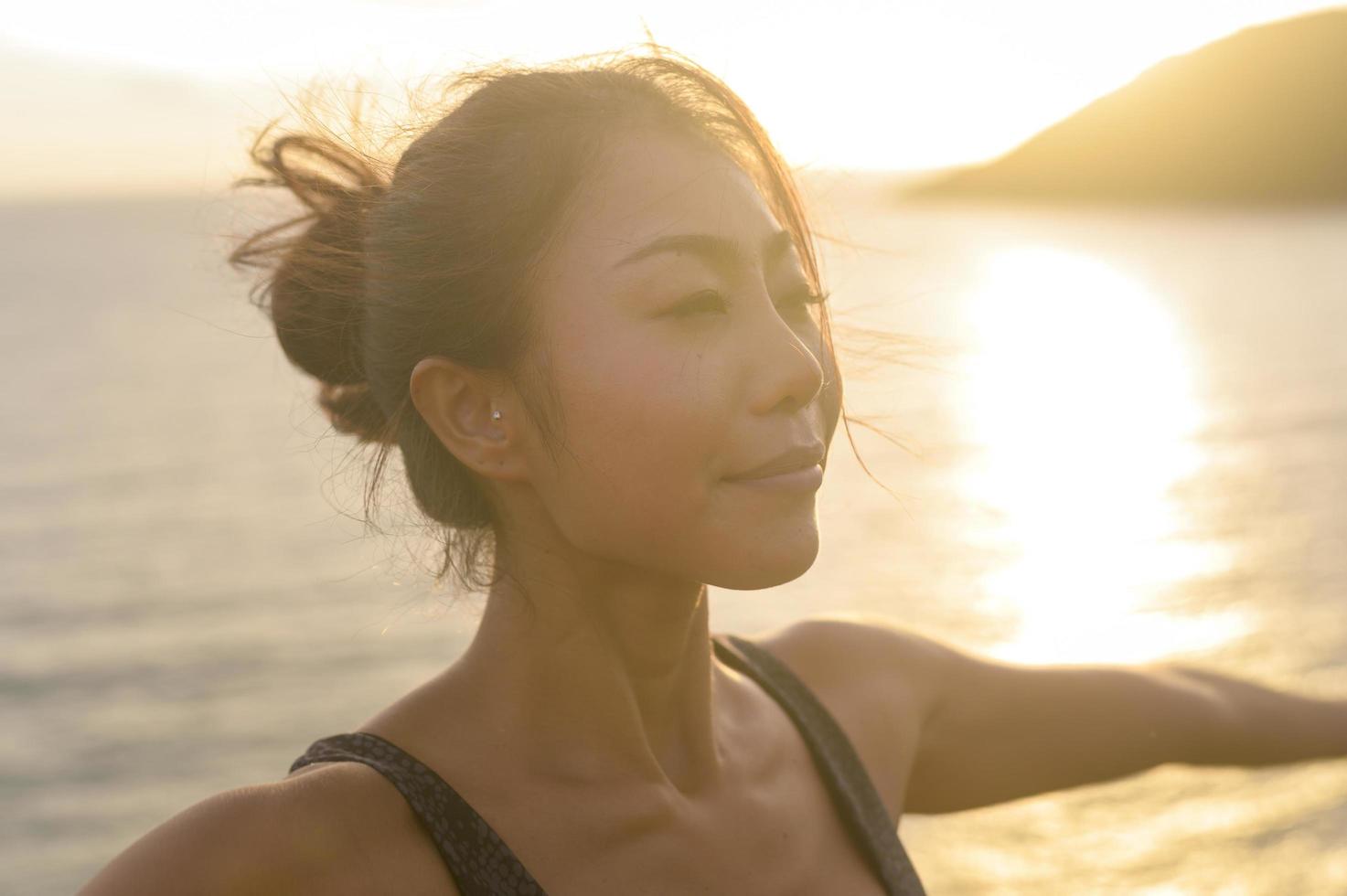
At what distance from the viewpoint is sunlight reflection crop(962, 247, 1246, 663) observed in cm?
1424

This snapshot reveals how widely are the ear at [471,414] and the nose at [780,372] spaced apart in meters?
0.39

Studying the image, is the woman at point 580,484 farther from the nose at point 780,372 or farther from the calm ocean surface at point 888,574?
the calm ocean surface at point 888,574

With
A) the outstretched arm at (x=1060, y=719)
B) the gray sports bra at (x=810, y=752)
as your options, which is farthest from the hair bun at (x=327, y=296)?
the outstretched arm at (x=1060, y=719)

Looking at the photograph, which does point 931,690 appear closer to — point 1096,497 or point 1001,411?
point 1096,497

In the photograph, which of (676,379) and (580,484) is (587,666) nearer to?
(580,484)

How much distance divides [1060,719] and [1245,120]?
53292 mm

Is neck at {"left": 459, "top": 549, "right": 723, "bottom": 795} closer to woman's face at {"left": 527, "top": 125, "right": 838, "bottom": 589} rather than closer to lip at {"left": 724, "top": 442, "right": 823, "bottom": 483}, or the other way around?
woman's face at {"left": 527, "top": 125, "right": 838, "bottom": 589}

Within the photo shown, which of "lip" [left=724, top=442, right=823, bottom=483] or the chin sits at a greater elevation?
"lip" [left=724, top=442, right=823, bottom=483]

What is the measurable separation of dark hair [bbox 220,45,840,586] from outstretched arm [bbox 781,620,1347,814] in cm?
77

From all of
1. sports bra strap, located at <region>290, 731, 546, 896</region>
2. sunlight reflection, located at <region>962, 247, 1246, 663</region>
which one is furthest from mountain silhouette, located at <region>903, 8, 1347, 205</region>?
sports bra strap, located at <region>290, 731, 546, 896</region>

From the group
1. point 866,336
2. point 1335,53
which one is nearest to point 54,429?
point 866,336

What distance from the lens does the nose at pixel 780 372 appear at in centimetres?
205

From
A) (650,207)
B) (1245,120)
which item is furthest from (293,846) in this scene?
(1245,120)

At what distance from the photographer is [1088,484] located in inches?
871
